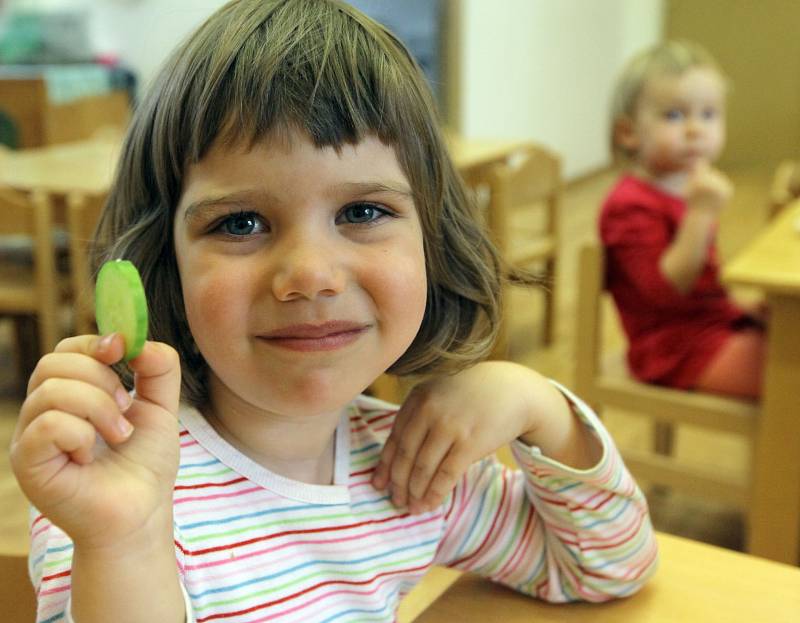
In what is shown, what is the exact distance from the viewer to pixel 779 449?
1807 millimetres

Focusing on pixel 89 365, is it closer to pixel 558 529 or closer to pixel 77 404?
pixel 77 404

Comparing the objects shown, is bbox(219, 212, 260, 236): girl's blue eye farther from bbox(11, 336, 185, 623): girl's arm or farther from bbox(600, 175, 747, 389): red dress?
bbox(600, 175, 747, 389): red dress

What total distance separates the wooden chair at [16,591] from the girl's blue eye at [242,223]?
1.07 ft

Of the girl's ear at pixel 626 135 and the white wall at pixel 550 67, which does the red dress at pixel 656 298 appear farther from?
the white wall at pixel 550 67

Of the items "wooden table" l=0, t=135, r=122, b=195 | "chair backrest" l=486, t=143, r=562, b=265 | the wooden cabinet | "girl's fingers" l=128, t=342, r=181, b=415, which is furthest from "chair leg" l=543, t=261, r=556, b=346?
"girl's fingers" l=128, t=342, r=181, b=415

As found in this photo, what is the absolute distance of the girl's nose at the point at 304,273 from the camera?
65cm

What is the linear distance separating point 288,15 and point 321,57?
0.16 ft

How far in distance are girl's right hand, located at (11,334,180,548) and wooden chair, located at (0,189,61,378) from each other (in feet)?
7.20

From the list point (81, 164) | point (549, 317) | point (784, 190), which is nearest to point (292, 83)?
point (784, 190)

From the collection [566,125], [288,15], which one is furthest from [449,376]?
[566,125]

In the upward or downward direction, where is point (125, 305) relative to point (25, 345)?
upward

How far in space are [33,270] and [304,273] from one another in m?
2.54

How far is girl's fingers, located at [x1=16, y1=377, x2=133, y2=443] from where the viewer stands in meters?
0.50

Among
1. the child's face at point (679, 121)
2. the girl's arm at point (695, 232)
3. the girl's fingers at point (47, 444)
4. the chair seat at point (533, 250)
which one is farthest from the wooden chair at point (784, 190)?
the girl's fingers at point (47, 444)
